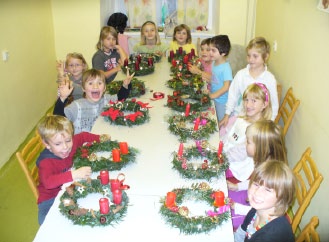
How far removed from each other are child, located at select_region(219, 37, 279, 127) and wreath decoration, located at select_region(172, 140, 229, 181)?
1.07 m

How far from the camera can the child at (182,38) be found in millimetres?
4676

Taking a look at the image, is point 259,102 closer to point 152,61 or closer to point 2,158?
point 152,61

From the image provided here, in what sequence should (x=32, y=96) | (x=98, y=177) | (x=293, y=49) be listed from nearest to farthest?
(x=98, y=177) → (x=293, y=49) → (x=32, y=96)

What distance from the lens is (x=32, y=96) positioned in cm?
460

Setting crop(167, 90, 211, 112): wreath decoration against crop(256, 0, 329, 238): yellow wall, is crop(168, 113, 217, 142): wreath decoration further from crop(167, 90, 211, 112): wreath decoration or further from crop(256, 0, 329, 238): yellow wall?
crop(256, 0, 329, 238): yellow wall

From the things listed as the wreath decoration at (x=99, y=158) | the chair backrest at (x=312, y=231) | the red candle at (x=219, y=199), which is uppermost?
the wreath decoration at (x=99, y=158)

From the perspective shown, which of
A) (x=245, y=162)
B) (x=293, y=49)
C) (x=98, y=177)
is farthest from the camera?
(x=293, y=49)

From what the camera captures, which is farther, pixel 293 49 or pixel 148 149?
pixel 293 49

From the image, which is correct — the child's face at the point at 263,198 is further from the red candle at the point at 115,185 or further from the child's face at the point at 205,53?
the child's face at the point at 205,53

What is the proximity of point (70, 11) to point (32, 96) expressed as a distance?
156 cm

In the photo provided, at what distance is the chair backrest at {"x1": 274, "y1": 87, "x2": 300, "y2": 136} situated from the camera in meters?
3.08

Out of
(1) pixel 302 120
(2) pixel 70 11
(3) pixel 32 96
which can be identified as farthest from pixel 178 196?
(2) pixel 70 11

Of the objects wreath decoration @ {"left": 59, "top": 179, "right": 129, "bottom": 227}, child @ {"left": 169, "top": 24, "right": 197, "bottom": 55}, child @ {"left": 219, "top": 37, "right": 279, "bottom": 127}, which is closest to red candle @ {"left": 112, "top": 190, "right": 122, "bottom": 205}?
wreath decoration @ {"left": 59, "top": 179, "right": 129, "bottom": 227}

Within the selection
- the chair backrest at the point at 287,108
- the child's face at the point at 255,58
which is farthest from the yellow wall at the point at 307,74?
the child's face at the point at 255,58
